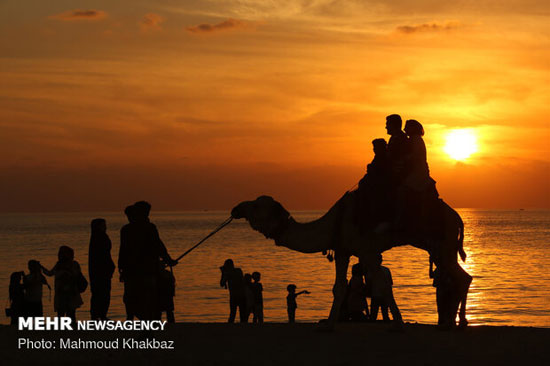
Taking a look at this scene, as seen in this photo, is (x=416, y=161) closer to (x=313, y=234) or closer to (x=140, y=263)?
(x=313, y=234)

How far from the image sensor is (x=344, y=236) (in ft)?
47.8

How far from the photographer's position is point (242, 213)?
583 inches

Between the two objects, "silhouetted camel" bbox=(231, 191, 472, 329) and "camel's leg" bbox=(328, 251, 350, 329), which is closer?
"camel's leg" bbox=(328, 251, 350, 329)

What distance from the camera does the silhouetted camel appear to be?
14.5 m

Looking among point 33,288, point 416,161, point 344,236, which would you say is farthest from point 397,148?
point 33,288

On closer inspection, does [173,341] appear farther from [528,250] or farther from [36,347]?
[528,250]

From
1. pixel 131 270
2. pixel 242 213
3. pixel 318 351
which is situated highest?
pixel 242 213

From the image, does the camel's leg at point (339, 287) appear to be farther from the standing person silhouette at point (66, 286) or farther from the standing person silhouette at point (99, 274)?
the standing person silhouette at point (66, 286)

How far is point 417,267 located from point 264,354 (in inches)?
2675

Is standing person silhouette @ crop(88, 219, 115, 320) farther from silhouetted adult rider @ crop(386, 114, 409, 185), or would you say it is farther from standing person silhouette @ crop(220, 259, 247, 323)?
standing person silhouette @ crop(220, 259, 247, 323)

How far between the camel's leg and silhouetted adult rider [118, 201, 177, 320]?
2.80 meters

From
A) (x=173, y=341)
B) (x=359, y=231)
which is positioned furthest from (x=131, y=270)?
(x=359, y=231)

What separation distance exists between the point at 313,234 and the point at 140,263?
2.97 m

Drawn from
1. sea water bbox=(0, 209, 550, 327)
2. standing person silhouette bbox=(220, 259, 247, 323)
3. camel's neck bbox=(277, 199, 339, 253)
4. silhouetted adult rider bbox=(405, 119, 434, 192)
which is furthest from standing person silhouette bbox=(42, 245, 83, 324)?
sea water bbox=(0, 209, 550, 327)
